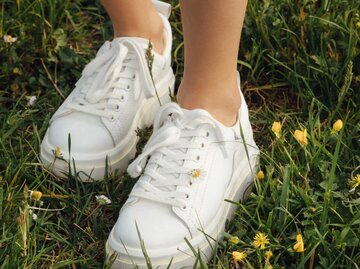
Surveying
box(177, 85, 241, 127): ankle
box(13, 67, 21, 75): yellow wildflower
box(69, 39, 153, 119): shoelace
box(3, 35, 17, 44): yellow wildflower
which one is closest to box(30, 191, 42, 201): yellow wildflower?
box(69, 39, 153, 119): shoelace

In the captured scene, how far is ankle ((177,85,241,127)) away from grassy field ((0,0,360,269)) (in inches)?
6.2

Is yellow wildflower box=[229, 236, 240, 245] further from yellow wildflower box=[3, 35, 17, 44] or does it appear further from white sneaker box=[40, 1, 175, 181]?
yellow wildflower box=[3, 35, 17, 44]

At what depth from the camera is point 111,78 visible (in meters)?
1.95

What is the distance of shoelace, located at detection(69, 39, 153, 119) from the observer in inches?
76.2

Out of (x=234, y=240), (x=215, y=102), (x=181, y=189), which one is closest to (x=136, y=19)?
(x=215, y=102)

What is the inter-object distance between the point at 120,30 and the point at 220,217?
22.9 inches

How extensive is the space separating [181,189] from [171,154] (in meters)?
0.09

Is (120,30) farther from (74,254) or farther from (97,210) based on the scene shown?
(74,254)

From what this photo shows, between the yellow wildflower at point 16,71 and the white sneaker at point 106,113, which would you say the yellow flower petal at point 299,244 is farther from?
the yellow wildflower at point 16,71

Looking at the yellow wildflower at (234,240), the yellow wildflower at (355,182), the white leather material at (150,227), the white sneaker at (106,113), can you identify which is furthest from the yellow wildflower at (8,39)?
the yellow wildflower at (355,182)

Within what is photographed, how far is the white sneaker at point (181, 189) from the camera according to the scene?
63.7 inches

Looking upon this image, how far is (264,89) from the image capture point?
2254 mm

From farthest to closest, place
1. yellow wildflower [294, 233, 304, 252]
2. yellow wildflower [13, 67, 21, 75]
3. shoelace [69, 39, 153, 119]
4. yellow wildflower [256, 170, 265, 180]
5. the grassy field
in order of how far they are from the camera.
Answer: yellow wildflower [13, 67, 21, 75] → shoelace [69, 39, 153, 119] → yellow wildflower [256, 170, 265, 180] → the grassy field → yellow wildflower [294, 233, 304, 252]

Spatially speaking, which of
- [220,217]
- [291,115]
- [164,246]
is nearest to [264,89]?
[291,115]
